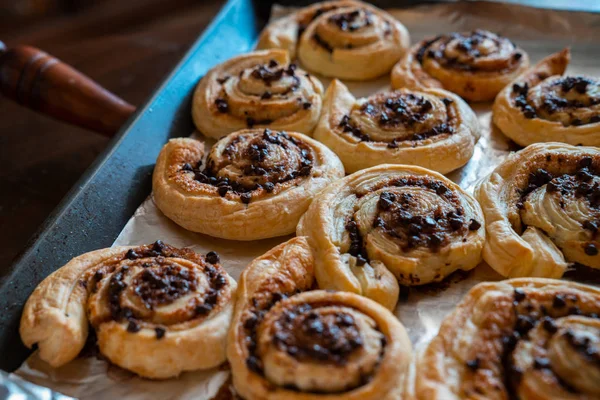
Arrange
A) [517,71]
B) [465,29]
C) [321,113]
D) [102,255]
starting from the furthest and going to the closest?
[465,29]
[517,71]
[321,113]
[102,255]

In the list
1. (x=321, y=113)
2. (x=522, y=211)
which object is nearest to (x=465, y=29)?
(x=321, y=113)

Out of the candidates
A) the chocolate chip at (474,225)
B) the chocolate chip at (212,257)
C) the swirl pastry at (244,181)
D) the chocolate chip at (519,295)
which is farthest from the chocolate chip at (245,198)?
the chocolate chip at (519,295)

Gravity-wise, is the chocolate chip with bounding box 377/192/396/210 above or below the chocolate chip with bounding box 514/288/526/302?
above

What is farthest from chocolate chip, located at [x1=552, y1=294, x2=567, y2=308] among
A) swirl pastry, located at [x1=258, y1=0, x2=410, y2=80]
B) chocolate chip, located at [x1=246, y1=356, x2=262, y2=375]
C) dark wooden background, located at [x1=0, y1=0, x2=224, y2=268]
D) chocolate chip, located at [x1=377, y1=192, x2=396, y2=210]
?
dark wooden background, located at [x1=0, y1=0, x2=224, y2=268]

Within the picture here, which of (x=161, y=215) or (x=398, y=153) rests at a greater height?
(x=398, y=153)

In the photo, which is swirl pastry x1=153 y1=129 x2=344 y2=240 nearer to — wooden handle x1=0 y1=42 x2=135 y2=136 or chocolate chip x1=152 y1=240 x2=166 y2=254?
chocolate chip x1=152 y1=240 x2=166 y2=254

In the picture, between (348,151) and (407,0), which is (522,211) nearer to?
(348,151)
